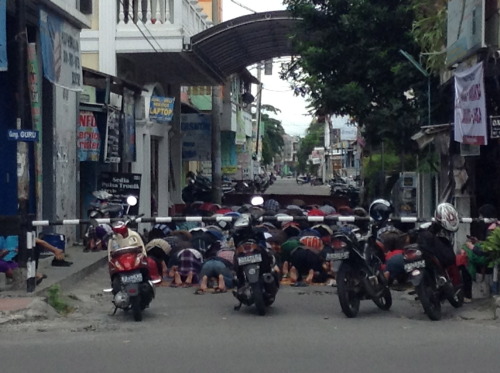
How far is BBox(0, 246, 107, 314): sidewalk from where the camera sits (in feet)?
38.2

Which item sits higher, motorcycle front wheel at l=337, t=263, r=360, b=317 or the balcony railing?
the balcony railing

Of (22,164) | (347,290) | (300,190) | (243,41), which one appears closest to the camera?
(347,290)

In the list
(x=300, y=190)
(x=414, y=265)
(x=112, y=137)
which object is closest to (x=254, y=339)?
(x=414, y=265)

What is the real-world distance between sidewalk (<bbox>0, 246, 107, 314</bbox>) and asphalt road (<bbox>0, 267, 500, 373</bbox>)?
0.51 meters

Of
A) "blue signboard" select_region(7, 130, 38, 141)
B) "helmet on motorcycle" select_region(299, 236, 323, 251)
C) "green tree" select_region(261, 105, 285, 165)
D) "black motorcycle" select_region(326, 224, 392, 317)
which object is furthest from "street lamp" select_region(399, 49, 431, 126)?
"green tree" select_region(261, 105, 285, 165)

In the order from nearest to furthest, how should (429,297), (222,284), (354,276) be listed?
1. (429,297)
2. (354,276)
3. (222,284)

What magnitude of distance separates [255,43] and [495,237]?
18.6 metres

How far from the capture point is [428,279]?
10.9 m

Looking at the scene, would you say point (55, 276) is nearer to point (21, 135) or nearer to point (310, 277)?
point (21, 135)

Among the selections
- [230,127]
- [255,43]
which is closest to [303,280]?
[255,43]

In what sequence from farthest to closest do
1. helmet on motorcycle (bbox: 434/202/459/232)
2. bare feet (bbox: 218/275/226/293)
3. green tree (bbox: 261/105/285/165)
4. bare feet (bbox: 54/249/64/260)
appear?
green tree (bbox: 261/105/285/165)
bare feet (bbox: 54/249/64/260)
bare feet (bbox: 218/275/226/293)
helmet on motorcycle (bbox: 434/202/459/232)

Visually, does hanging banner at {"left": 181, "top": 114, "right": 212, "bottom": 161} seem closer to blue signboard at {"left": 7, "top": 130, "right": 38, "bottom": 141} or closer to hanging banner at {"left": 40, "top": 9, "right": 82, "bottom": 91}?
hanging banner at {"left": 40, "top": 9, "right": 82, "bottom": 91}

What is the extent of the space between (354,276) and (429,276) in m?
0.91

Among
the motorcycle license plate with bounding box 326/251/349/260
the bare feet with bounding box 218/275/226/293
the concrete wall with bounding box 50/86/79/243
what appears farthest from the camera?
the concrete wall with bounding box 50/86/79/243
